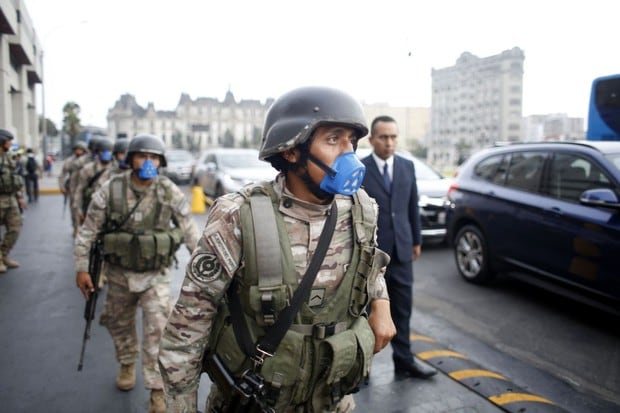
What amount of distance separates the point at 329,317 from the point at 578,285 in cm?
381

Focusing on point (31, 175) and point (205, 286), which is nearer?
point (205, 286)

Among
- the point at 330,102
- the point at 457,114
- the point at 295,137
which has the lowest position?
the point at 295,137

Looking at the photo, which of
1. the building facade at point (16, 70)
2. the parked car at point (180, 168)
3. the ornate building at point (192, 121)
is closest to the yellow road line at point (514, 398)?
the ornate building at point (192, 121)

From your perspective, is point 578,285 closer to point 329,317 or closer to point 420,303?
point 420,303

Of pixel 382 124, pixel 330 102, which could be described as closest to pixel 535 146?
pixel 382 124

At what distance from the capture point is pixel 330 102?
1.84m

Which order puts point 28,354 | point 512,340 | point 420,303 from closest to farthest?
1. point 28,354
2. point 512,340
3. point 420,303

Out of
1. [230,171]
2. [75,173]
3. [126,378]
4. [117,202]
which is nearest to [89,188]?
[75,173]

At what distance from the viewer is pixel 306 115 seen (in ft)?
6.02

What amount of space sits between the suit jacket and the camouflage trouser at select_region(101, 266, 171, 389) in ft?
5.43

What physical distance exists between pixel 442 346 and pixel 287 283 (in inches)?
124

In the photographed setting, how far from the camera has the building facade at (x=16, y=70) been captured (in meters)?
14.5

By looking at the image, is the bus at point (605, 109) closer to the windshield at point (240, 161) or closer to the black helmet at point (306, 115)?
the black helmet at point (306, 115)

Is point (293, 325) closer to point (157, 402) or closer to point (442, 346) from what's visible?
point (157, 402)
